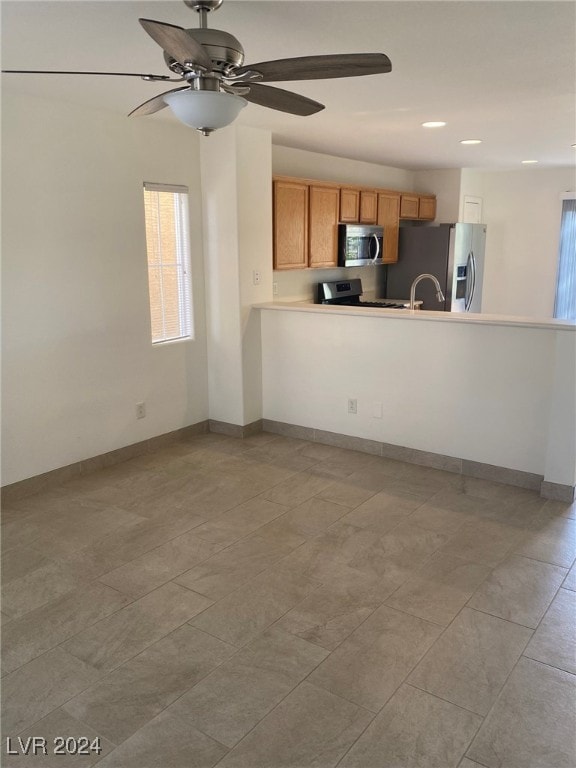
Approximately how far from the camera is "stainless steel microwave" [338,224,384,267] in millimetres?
5816

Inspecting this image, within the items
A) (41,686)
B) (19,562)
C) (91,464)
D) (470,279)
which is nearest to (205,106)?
(41,686)

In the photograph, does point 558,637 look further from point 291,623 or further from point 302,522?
point 302,522

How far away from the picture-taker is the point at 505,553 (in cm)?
308

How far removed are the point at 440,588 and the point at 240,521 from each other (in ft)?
3.89

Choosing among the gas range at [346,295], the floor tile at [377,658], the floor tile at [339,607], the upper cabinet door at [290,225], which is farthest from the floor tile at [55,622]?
the gas range at [346,295]

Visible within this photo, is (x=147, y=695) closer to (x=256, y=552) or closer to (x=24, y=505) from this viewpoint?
(x=256, y=552)

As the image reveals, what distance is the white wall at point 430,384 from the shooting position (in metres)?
3.73

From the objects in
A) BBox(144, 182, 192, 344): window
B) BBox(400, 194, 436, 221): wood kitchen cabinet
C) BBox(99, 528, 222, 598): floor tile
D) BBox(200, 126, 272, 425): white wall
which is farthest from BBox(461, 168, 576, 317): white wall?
BBox(99, 528, 222, 598): floor tile

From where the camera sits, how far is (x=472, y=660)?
2.29 metres

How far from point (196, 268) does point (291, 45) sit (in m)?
2.37

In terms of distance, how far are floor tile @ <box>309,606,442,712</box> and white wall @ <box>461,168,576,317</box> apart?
238 inches

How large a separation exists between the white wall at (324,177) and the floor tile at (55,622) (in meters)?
3.49

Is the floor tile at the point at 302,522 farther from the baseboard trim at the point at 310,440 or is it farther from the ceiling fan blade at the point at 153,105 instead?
the ceiling fan blade at the point at 153,105

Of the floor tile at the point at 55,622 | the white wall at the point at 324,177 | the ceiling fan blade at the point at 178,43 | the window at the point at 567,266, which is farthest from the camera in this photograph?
the window at the point at 567,266
